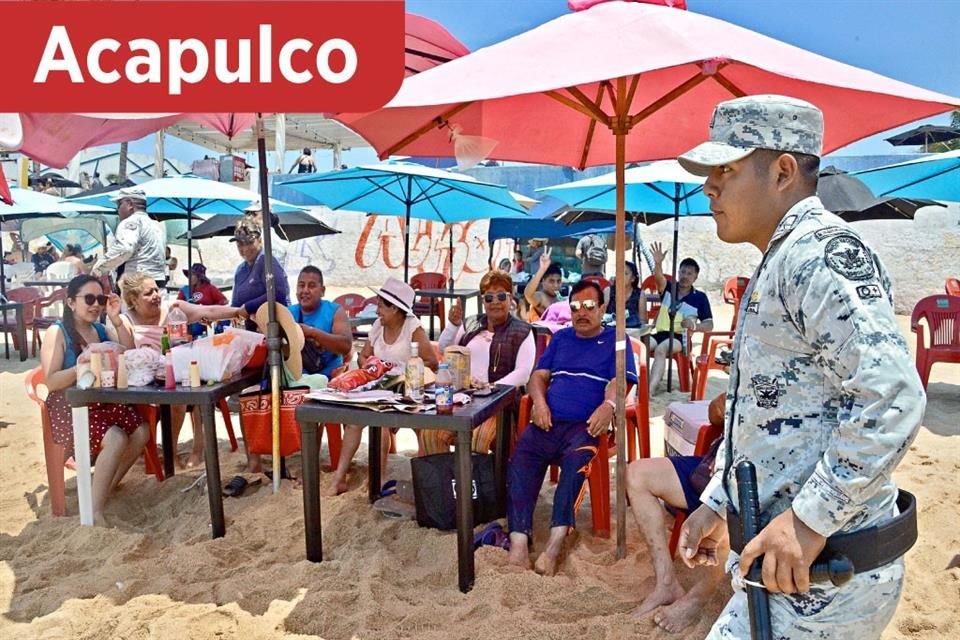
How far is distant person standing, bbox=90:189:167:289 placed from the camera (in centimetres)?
704

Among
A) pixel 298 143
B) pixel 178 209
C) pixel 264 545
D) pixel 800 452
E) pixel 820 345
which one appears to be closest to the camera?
pixel 820 345

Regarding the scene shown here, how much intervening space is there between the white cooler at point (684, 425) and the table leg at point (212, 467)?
2286mm

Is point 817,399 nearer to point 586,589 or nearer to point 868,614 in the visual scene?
point 868,614

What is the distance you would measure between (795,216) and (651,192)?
21.7ft

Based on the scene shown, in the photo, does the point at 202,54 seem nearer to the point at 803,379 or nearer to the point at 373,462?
the point at 803,379

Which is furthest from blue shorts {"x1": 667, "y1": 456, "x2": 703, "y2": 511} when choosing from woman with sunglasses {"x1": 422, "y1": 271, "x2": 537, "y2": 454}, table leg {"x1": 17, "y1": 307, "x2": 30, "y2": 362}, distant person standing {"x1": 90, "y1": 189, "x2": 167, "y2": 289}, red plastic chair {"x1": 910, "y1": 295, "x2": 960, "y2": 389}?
table leg {"x1": 17, "y1": 307, "x2": 30, "y2": 362}

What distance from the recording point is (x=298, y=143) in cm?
2833

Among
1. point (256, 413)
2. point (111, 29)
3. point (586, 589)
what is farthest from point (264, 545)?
point (111, 29)

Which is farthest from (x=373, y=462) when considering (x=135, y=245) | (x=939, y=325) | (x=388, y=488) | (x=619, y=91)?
(x=939, y=325)

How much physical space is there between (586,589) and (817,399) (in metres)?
2.03

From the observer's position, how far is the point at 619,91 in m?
3.45

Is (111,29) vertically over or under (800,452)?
over

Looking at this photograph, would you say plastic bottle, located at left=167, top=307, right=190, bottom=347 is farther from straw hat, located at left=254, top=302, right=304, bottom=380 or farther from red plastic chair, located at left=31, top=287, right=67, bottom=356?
red plastic chair, located at left=31, top=287, right=67, bottom=356

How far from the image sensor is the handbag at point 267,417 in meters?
4.19
